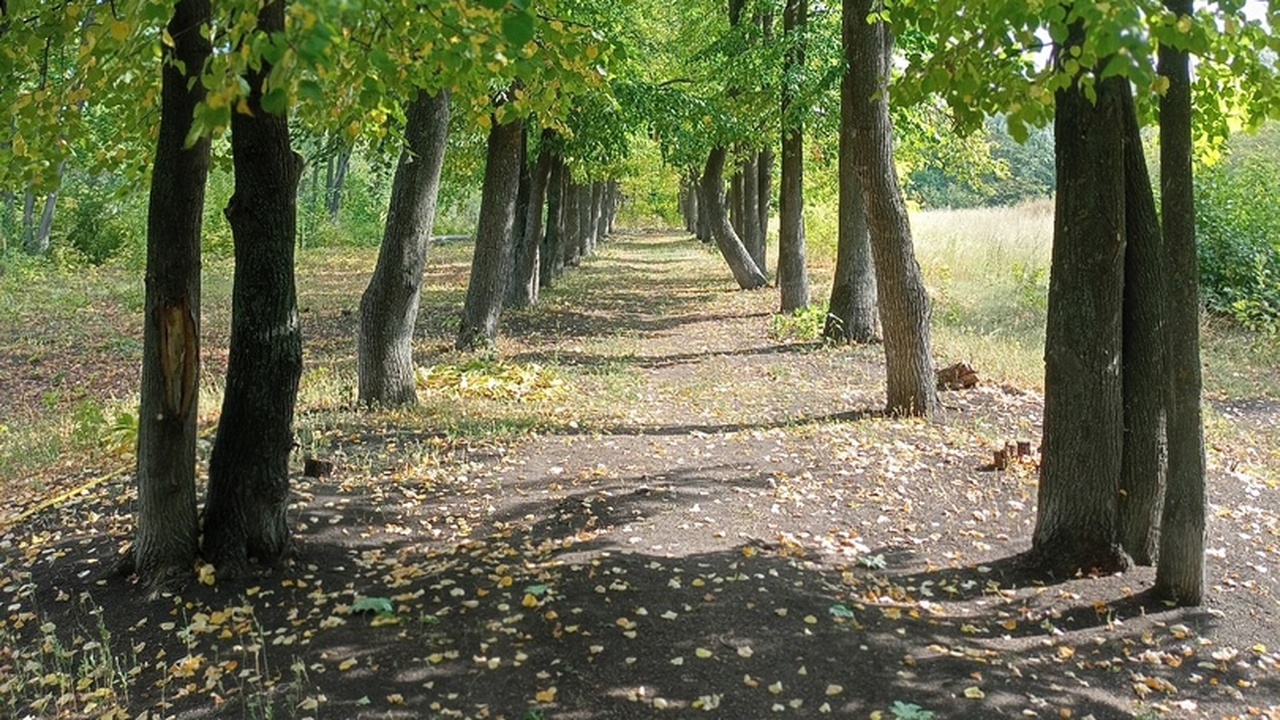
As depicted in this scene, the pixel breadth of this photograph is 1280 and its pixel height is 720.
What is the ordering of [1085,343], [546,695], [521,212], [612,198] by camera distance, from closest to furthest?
[546,695], [1085,343], [521,212], [612,198]

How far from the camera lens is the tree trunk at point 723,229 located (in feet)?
71.7

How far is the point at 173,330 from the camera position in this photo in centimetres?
487

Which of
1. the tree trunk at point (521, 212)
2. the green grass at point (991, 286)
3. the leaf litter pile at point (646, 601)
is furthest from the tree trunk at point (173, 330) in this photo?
the tree trunk at point (521, 212)

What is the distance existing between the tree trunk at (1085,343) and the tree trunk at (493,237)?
30.0ft

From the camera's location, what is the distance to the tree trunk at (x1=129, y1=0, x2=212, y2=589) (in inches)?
188

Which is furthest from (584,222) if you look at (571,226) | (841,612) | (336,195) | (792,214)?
(841,612)

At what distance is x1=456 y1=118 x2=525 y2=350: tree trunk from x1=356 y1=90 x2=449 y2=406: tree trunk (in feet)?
12.7

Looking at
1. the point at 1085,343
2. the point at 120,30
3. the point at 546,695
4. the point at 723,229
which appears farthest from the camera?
the point at 723,229

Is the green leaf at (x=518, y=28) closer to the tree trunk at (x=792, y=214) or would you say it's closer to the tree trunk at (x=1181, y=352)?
the tree trunk at (x=1181, y=352)

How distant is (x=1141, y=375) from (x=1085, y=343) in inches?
16.3

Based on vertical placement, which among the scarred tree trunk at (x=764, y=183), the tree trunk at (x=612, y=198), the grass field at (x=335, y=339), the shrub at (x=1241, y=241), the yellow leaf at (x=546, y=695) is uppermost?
the tree trunk at (x=612, y=198)

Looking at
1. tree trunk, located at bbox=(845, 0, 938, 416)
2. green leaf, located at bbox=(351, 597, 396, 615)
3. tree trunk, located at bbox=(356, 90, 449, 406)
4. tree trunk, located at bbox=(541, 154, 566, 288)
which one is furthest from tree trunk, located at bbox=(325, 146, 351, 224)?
green leaf, located at bbox=(351, 597, 396, 615)

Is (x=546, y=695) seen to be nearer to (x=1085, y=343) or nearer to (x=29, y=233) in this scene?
(x=1085, y=343)

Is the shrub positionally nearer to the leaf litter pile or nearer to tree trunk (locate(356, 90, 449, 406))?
the leaf litter pile
